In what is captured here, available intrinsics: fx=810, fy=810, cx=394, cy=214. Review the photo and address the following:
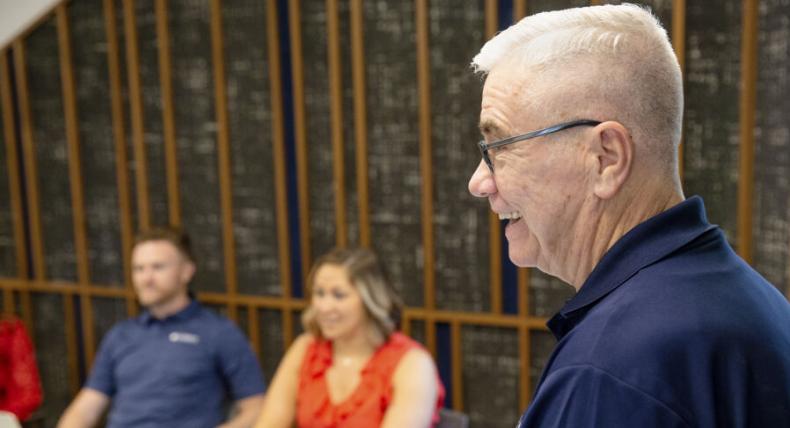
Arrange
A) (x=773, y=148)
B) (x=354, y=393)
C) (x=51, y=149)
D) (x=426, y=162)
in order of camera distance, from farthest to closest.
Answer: (x=51, y=149)
(x=426, y=162)
(x=354, y=393)
(x=773, y=148)

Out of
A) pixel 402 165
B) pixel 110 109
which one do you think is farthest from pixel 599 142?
pixel 110 109

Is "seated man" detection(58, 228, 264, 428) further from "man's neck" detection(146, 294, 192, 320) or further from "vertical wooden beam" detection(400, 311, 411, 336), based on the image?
"vertical wooden beam" detection(400, 311, 411, 336)

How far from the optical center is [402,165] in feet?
10.6

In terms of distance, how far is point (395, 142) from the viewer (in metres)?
3.22

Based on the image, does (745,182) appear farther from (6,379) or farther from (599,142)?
(6,379)

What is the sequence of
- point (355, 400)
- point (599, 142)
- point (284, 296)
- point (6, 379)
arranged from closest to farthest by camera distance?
point (599, 142) → point (355, 400) → point (6, 379) → point (284, 296)

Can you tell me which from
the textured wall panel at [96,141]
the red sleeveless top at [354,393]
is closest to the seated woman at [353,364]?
the red sleeveless top at [354,393]

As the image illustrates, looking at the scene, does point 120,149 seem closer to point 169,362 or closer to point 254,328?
point 254,328

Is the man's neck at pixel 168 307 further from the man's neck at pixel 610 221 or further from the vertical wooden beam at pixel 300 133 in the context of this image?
the man's neck at pixel 610 221

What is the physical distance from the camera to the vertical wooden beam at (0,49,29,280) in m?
Answer: 3.86

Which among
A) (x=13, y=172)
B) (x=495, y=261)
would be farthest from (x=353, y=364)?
(x=13, y=172)

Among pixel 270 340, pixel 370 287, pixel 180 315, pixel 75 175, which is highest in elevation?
pixel 75 175

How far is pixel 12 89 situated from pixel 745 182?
326 centimetres

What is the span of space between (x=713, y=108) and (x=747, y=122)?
0.12 metres
